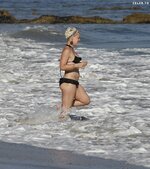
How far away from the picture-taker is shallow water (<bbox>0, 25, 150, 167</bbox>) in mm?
8344

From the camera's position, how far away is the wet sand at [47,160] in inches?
275

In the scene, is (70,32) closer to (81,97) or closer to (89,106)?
(81,97)

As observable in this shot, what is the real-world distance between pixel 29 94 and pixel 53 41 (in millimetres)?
14740

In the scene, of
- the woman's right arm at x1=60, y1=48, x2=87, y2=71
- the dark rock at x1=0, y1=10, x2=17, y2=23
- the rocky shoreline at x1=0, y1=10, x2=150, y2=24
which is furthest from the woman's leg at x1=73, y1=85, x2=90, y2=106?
the dark rock at x1=0, y1=10, x2=17, y2=23

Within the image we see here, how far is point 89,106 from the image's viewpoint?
439 inches

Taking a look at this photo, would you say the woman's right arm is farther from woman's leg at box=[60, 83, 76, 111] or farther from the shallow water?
the shallow water

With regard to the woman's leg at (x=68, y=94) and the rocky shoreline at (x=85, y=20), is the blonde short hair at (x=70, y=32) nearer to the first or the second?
the woman's leg at (x=68, y=94)

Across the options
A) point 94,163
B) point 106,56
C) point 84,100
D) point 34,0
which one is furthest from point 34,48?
point 34,0

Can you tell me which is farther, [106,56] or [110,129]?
[106,56]

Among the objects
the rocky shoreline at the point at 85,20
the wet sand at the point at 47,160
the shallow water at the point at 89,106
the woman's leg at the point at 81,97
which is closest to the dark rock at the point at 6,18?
the rocky shoreline at the point at 85,20

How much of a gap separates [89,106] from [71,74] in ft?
5.54

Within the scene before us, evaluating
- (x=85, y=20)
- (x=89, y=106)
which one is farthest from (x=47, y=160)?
(x=85, y=20)

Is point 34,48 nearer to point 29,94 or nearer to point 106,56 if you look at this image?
point 106,56

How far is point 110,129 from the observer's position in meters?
9.18
